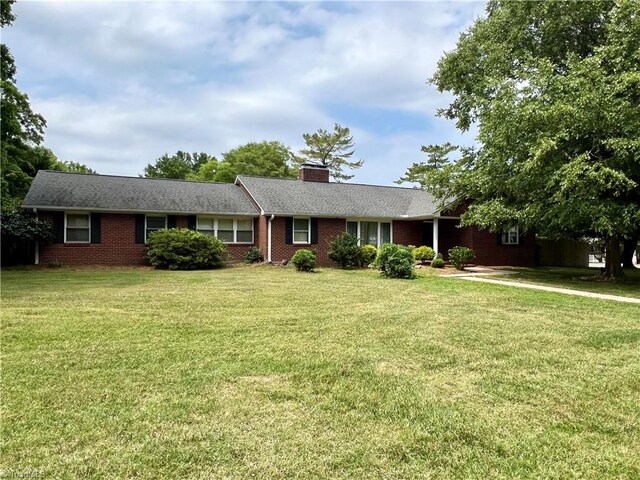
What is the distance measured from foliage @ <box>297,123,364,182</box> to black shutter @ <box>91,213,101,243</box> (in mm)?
30697

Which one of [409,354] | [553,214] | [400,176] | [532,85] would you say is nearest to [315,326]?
[409,354]

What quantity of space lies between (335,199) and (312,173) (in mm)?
3208

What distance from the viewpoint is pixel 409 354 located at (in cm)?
502

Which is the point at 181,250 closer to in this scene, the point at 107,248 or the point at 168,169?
the point at 107,248

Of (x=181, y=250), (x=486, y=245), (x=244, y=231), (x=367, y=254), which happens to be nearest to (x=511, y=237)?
A: (x=486, y=245)

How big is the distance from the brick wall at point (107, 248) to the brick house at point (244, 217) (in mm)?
36

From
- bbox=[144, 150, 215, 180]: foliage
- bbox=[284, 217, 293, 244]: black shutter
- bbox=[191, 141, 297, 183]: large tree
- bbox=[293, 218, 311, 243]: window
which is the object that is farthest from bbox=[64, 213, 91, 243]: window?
bbox=[144, 150, 215, 180]: foliage

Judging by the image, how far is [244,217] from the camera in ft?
64.1

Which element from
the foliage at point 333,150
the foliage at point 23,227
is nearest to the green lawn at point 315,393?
the foliage at point 23,227

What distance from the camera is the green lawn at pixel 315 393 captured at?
8.77ft

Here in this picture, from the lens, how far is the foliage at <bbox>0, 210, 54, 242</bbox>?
14.8 meters

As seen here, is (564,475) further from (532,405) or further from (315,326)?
(315,326)

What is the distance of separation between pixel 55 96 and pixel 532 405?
19.7 meters

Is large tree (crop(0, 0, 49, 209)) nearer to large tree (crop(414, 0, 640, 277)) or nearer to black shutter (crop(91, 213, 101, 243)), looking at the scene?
black shutter (crop(91, 213, 101, 243))
